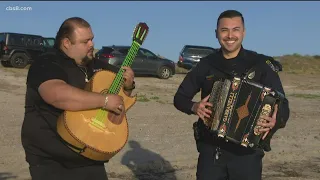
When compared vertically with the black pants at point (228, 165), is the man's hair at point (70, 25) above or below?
above

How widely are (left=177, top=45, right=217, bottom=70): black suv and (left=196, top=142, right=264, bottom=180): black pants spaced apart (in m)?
22.6

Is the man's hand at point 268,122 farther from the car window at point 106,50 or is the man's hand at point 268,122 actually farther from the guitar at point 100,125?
the car window at point 106,50

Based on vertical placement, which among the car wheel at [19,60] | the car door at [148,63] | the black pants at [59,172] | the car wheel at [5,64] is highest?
the black pants at [59,172]

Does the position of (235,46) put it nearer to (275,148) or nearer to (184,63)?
(275,148)

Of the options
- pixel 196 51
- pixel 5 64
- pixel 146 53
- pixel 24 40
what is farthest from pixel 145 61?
pixel 5 64

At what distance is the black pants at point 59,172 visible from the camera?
3.39m

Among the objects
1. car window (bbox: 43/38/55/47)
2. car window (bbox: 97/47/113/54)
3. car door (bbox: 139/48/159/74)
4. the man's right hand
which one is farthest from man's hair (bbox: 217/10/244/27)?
car window (bbox: 43/38/55/47)

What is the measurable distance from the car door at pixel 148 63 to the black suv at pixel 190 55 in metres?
3.17

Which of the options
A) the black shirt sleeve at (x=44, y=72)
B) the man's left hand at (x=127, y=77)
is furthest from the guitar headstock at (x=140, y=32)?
the black shirt sleeve at (x=44, y=72)

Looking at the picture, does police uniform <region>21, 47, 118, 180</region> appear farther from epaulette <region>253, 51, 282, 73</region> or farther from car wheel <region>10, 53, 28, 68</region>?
car wheel <region>10, 53, 28, 68</region>

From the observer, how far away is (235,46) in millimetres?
3828

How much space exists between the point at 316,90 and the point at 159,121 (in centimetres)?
1407

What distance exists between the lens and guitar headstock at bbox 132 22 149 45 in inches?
141


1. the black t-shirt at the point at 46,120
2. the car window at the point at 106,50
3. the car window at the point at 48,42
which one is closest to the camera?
the black t-shirt at the point at 46,120
